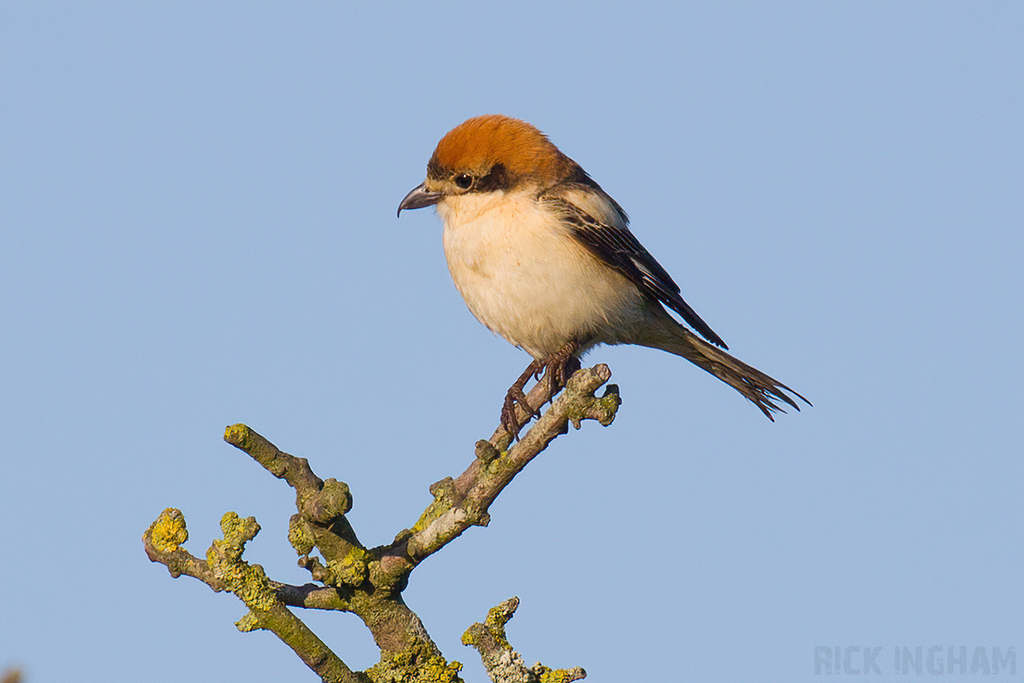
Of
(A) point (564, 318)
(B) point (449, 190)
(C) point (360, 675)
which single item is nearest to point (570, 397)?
(C) point (360, 675)

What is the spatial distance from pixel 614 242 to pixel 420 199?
1158 millimetres

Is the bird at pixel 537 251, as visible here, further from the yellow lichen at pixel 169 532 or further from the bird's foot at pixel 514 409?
the yellow lichen at pixel 169 532

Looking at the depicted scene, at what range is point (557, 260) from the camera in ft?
17.9

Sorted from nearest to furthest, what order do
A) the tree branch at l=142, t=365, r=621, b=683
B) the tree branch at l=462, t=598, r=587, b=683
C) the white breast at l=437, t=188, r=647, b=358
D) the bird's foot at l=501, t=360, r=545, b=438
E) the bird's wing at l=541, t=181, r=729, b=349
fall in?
the tree branch at l=142, t=365, r=621, b=683 → the tree branch at l=462, t=598, r=587, b=683 → the bird's foot at l=501, t=360, r=545, b=438 → the white breast at l=437, t=188, r=647, b=358 → the bird's wing at l=541, t=181, r=729, b=349

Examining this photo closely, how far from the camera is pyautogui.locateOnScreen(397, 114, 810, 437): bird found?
5.43 meters

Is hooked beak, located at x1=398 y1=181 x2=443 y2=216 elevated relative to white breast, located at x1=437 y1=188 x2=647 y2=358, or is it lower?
elevated

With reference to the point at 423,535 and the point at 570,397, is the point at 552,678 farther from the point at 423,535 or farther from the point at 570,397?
the point at 570,397

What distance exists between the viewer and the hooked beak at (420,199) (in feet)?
19.4

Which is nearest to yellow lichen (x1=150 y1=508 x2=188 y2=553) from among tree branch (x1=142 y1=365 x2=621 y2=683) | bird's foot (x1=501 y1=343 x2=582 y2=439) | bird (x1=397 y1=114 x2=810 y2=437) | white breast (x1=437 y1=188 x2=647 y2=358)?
tree branch (x1=142 y1=365 x2=621 y2=683)

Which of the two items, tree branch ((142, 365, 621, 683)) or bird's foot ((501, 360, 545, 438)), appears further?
bird's foot ((501, 360, 545, 438))

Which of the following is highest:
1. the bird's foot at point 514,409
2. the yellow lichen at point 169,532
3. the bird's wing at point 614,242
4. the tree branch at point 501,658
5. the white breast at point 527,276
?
the bird's wing at point 614,242

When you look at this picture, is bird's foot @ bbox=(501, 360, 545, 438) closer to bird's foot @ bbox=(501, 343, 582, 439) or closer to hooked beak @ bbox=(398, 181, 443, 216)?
bird's foot @ bbox=(501, 343, 582, 439)

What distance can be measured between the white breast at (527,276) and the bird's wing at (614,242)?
3.3 inches

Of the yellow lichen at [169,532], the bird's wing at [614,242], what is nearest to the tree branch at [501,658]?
the yellow lichen at [169,532]
